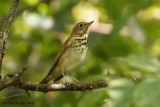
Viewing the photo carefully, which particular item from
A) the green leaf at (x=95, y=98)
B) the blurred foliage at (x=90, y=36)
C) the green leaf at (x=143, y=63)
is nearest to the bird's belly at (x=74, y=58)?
Answer: the blurred foliage at (x=90, y=36)

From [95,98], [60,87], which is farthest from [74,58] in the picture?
[95,98]

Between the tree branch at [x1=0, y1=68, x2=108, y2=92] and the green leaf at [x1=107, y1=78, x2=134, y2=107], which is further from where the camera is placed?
the tree branch at [x1=0, y1=68, x2=108, y2=92]

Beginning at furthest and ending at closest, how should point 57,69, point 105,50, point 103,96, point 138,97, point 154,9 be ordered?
point 154,9, point 105,50, point 57,69, point 103,96, point 138,97

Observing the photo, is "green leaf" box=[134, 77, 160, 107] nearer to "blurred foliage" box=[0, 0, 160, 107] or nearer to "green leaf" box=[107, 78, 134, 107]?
"green leaf" box=[107, 78, 134, 107]

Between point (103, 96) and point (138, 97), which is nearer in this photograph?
point (138, 97)

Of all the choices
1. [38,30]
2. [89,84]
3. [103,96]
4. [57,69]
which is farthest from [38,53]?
[103,96]

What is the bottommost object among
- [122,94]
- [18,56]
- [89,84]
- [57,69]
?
[18,56]

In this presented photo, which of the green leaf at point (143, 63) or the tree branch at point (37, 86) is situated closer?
the green leaf at point (143, 63)

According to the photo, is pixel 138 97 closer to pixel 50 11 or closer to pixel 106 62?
pixel 106 62

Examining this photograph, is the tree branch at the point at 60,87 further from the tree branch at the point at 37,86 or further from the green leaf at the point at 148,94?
the green leaf at the point at 148,94

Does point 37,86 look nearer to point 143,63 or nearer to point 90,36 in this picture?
point 143,63

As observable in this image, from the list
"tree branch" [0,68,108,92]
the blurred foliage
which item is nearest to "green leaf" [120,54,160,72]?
"tree branch" [0,68,108,92]
